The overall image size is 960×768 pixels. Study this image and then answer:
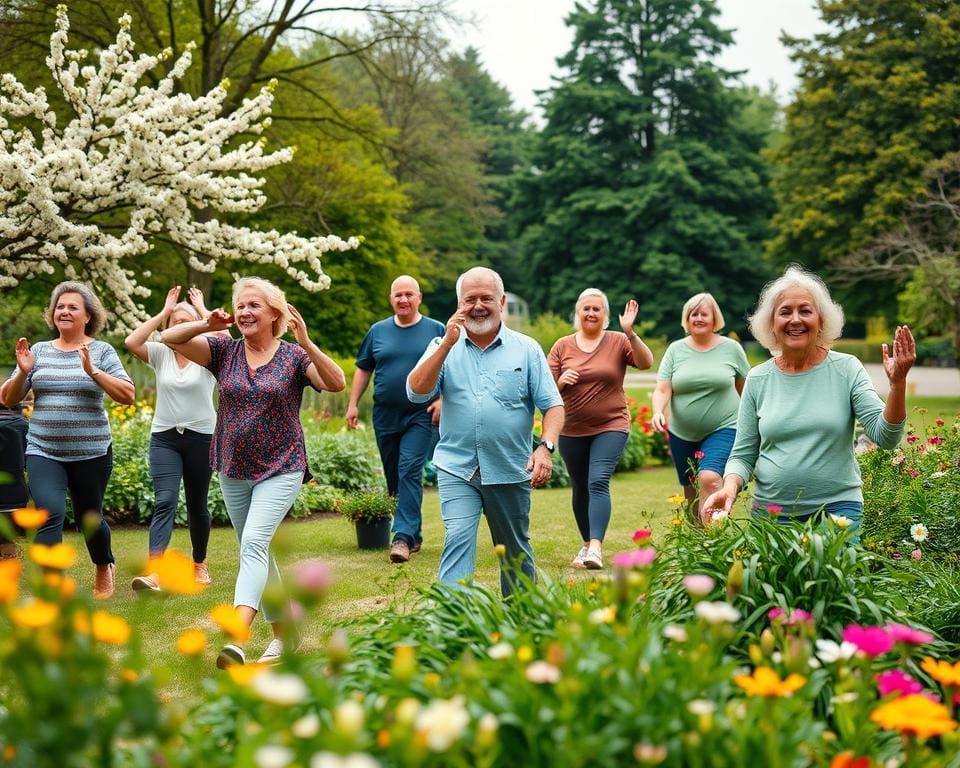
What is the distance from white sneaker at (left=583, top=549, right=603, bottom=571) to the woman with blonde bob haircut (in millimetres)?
2590

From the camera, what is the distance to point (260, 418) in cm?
478

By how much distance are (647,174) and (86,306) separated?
3899 centimetres

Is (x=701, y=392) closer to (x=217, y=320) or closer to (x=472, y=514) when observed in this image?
(x=472, y=514)

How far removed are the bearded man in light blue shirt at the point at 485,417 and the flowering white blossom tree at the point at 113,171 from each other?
8.28 meters

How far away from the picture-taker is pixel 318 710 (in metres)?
2.07

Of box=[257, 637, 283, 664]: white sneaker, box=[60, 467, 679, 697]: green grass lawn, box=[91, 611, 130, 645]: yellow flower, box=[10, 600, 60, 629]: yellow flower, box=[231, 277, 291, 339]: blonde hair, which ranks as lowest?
box=[60, 467, 679, 697]: green grass lawn

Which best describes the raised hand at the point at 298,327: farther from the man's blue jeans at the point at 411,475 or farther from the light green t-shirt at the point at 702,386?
the light green t-shirt at the point at 702,386

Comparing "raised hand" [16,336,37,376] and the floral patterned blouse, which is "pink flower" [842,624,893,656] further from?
"raised hand" [16,336,37,376]

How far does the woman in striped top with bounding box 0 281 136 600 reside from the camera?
582cm

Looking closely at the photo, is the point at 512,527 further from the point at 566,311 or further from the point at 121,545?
the point at 566,311

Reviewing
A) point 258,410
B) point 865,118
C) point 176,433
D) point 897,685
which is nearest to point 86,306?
point 176,433

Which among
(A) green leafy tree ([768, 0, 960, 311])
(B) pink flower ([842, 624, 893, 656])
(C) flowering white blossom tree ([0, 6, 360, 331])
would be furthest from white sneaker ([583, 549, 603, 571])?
(A) green leafy tree ([768, 0, 960, 311])

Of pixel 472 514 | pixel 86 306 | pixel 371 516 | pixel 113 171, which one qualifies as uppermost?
pixel 113 171

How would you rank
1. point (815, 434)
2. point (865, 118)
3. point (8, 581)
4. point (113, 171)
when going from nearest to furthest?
point (8, 581)
point (815, 434)
point (113, 171)
point (865, 118)
